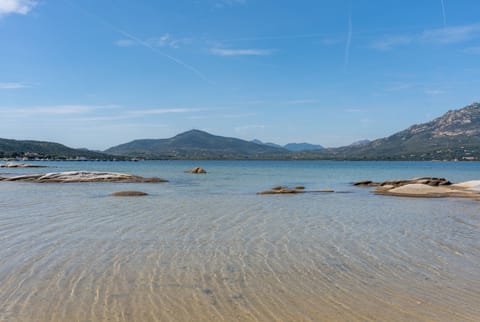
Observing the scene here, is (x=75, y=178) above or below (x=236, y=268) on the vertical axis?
above

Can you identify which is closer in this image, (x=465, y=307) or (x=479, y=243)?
(x=465, y=307)

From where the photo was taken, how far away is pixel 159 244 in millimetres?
13594

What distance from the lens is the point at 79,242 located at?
13703 mm

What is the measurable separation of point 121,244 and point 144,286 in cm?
488

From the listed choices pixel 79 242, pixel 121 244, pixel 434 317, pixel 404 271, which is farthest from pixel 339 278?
pixel 79 242

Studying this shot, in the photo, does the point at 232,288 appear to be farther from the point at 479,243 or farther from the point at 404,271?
the point at 479,243

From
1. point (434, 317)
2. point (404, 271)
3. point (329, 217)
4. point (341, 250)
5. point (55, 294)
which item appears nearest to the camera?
point (434, 317)

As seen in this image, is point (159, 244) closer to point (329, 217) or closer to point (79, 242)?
point (79, 242)

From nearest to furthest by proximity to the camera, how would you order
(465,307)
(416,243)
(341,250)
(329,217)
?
1. (465,307)
2. (341,250)
3. (416,243)
4. (329,217)

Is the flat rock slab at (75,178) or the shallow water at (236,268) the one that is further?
the flat rock slab at (75,178)

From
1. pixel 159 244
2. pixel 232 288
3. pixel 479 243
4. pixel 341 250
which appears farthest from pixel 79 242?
pixel 479 243

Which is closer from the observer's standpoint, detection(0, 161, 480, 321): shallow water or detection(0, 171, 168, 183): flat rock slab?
detection(0, 161, 480, 321): shallow water

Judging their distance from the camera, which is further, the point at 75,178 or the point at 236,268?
the point at 75,178

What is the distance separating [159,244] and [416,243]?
9.15 m
